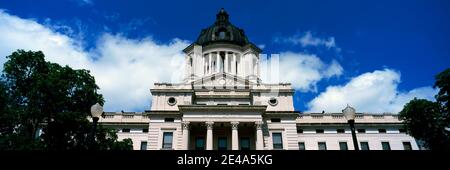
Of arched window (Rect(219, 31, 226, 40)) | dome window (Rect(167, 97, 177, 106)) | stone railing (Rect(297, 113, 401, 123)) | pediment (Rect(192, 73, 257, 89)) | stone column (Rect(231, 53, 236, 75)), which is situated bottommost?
stone railing (Rect(297, 113, 401, 123))

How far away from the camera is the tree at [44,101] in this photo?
24.9 metres

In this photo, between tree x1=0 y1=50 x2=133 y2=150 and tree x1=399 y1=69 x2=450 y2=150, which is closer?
tree x1=0 y1=50 x2=133 y2=150

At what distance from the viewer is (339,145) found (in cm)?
4522

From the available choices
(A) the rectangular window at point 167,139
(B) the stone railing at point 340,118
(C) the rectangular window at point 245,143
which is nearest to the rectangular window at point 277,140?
(C) the rectangular window at point 245,143

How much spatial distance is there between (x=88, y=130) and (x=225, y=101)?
20.2 m

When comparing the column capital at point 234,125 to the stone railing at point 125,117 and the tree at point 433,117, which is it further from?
the tree at point 433,117

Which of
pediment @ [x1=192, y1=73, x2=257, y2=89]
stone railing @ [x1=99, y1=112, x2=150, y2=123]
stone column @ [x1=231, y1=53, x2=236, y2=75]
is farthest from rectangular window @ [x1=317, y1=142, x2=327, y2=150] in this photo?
stone railing @ [x1=99, y1=112, x2=150, y2=123]

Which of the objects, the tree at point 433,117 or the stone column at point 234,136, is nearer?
the tree at point 433,117

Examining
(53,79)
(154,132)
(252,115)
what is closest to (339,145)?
(252,115)

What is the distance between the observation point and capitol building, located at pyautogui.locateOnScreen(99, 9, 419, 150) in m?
38.4

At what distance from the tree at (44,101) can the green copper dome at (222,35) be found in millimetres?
34179

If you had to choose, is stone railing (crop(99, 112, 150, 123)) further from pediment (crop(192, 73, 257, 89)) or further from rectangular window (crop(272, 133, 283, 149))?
rectangular window (crop(272, 133, 283, 149))
